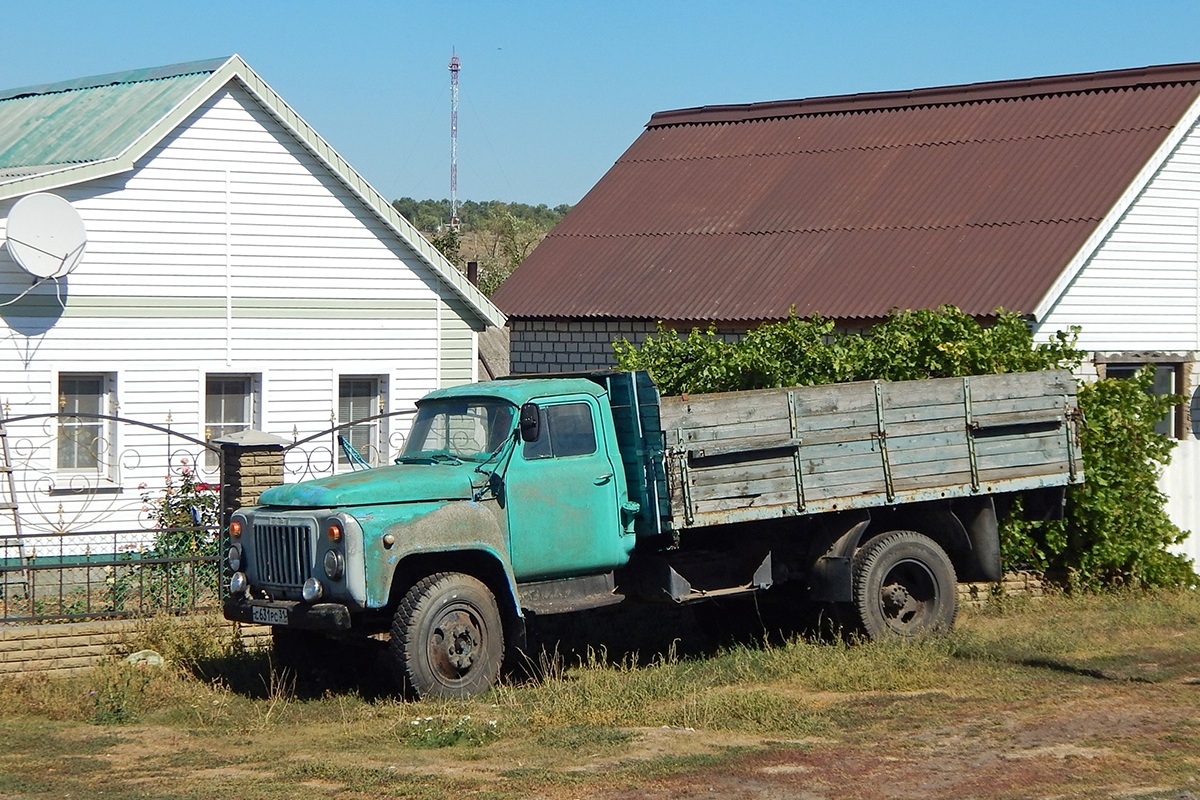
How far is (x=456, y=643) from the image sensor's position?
397 inches

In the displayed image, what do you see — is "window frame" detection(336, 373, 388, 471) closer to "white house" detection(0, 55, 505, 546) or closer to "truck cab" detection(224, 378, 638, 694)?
"white house" detection(0, 55, 505, 546)

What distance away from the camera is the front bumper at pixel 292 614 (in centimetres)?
972

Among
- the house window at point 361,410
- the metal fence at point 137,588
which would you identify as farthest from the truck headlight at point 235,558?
the house window at point 361,410

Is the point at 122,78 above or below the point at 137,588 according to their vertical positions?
above

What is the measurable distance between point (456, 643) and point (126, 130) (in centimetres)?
840

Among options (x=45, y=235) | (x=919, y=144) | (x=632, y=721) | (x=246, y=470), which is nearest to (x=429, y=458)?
(x=246, y=470)

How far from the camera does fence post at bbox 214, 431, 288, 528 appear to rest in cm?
1195

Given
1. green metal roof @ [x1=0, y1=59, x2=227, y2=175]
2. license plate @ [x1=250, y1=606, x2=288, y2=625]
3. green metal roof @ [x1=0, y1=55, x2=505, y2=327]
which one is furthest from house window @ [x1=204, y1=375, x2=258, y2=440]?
license plate @ [x1=250, y1=606, x2=288, y2=625]

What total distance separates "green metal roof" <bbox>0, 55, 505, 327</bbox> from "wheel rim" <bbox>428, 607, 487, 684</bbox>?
23.3ft

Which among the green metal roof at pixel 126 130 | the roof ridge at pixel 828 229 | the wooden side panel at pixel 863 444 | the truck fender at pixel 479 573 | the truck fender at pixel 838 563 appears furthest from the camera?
the roof ridge at pixel 828 229

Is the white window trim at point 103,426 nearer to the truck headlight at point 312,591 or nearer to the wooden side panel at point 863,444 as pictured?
the truck headlight at point 312,591

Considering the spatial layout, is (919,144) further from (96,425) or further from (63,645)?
(63,645)

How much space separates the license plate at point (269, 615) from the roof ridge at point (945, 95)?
45.2ft

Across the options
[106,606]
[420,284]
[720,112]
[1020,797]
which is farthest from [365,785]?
[720,112]
